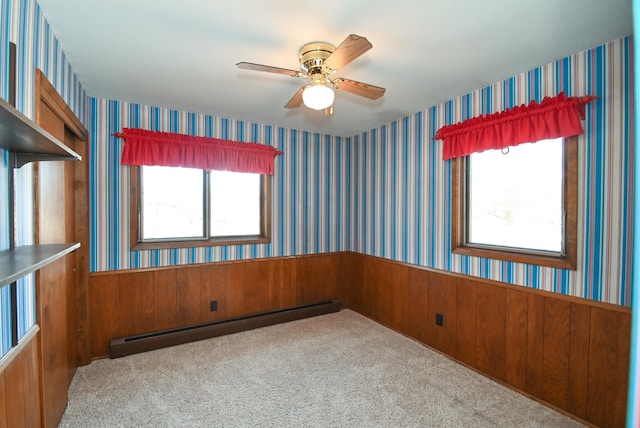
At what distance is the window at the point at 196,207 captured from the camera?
125 inches

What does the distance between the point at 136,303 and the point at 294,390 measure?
184 centimetres

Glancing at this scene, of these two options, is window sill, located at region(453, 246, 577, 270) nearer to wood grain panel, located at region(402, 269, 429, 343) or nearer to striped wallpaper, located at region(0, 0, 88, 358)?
wood grain panel, located at region(402, 269, 429, 343)

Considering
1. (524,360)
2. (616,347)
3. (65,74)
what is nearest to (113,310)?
(65,74)

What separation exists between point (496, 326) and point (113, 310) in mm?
3478

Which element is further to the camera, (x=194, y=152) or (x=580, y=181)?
(x=194, y=152)

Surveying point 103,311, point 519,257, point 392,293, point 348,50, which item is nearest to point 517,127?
point 519,257

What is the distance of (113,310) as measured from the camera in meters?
2.95

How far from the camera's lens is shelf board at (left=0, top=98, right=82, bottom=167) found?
86 cm

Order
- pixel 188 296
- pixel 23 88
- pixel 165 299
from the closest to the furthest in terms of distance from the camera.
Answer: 1. pixel 23 88
2. pixel 165 299
3. pixel 188 296

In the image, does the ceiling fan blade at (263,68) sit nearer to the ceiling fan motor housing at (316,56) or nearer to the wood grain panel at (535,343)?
the ceiling fan motor housing at (316,56)

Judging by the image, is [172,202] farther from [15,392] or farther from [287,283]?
[15,392]

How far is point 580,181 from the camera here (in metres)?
2.07

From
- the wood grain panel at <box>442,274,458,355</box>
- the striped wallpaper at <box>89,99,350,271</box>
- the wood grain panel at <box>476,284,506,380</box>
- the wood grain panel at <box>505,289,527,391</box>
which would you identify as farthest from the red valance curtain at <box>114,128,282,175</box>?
the wood grain panel at <box>505,289,527,391</box>

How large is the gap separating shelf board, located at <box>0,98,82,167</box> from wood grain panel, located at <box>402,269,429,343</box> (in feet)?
9.78
